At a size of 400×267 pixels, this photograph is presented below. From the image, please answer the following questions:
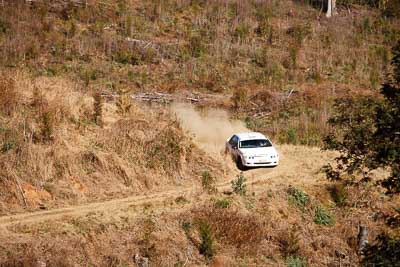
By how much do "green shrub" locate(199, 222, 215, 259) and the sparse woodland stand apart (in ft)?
0.17

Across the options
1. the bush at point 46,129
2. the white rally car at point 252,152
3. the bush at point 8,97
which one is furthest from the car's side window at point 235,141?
the bush at point 8,97

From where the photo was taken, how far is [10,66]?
Answer: 33.4 m

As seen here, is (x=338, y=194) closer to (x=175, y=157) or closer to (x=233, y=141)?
(x=233, y=141)

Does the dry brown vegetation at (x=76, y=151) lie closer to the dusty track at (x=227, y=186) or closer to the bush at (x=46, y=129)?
the bush at (x=46, y=129)

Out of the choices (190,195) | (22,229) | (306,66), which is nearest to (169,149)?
(190,195)

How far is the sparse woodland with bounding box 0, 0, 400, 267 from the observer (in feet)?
51.3

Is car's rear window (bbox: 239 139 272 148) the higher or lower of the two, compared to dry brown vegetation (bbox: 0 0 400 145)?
lower

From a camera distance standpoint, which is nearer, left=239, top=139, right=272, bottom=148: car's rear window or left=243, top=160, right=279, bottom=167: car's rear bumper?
left=243, top=160, right=279, bottom=167: car's rear bumper

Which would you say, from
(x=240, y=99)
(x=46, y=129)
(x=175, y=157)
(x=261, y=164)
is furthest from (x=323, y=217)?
(x=240, y=99)

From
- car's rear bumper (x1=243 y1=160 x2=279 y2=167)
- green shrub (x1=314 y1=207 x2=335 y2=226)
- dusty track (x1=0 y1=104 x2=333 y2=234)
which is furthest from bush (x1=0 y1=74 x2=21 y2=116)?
green shrub (x1=314 y1=207 x2=335 y2=226)

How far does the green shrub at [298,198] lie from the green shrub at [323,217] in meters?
0.53

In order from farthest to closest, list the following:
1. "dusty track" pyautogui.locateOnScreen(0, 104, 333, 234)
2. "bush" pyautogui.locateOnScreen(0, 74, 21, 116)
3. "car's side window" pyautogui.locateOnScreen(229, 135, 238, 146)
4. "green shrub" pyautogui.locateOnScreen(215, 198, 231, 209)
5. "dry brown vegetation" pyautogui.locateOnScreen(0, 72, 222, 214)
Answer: "car's side window" pyautogui.locateOnScreen(229, 135, 238, 146)
"bush" pyautogui.locateOnScreen(0, 74, 21, 116)
"green shrub" pyautogui.locateOnScreen(215, 198, 231, 209)
"dry brown vegetation" pyautogui.locateOnScreen(0, 72, 222, 214)
"dusty track" pyautogui.locateOnScreen(0, 104, 333, 234)

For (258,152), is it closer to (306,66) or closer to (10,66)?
(10,66)

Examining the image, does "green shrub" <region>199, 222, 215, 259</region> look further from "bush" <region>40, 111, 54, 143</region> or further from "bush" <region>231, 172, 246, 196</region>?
"bush" <region>40, 111, 54, 143</region>
